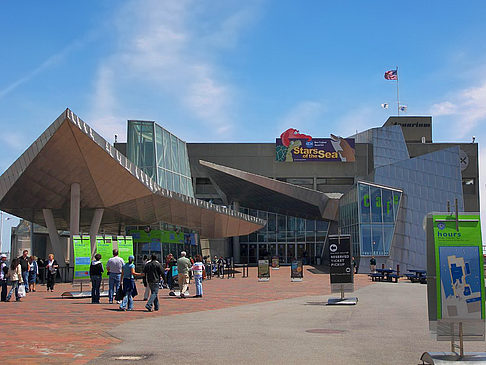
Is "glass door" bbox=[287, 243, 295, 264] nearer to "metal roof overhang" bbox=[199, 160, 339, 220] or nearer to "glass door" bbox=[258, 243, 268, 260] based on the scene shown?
"glass door" bbox=[258, 243, 268, 260]

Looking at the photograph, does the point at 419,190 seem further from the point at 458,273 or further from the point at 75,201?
the point at 458,273

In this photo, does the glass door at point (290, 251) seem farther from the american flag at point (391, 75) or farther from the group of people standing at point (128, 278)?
the group of people standing at point (128, 278)

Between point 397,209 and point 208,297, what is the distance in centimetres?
2528

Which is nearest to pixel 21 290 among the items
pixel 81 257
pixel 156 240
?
pixel 81 257

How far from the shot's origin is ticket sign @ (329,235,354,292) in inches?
711

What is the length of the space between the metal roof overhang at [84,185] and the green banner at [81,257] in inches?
228

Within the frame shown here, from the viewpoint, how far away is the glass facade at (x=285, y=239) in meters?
65.5

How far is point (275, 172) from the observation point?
244 feet

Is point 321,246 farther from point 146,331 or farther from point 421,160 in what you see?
point 146,331

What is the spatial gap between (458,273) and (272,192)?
4523 cm

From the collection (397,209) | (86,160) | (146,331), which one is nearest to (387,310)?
(146,331)

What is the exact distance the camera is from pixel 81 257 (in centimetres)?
2120

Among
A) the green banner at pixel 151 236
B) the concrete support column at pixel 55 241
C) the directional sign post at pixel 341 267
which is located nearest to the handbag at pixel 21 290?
the directional sign post at pixel 341 267

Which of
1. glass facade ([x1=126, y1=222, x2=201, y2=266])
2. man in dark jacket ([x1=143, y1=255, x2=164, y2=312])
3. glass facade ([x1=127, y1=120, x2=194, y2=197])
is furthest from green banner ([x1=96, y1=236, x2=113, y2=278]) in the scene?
glass facade ([x1=127, y1=120, x2=194, y2=197])
